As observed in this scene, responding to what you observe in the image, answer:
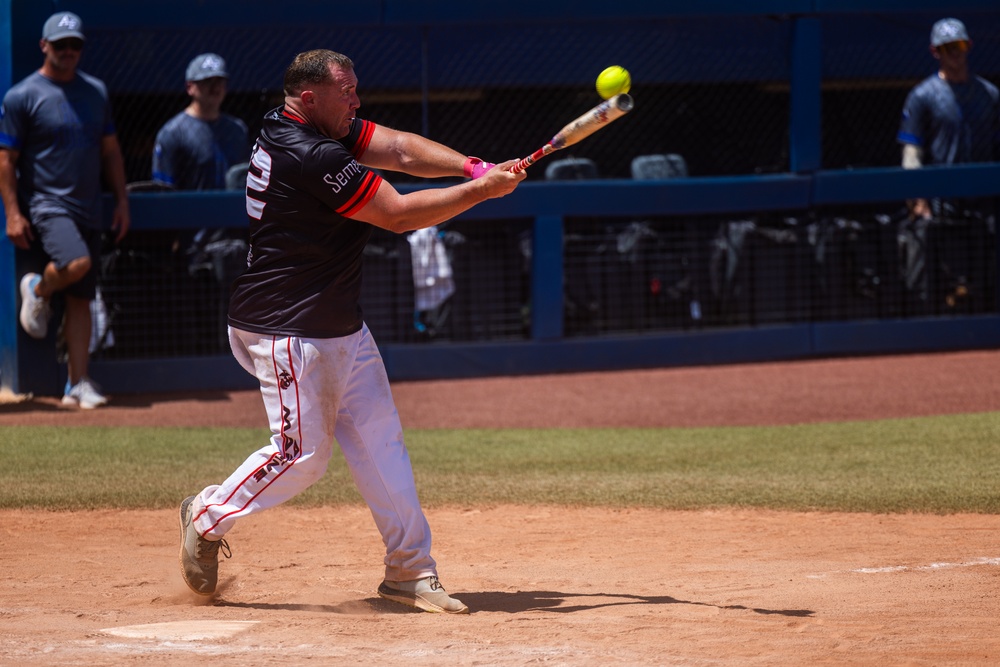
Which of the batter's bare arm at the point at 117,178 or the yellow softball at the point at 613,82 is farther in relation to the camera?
the batter's bare arm at the point at 117,178

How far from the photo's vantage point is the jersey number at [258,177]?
4199mm

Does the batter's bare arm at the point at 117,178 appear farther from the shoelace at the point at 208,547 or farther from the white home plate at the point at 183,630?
the white home plate at the point at 183,630

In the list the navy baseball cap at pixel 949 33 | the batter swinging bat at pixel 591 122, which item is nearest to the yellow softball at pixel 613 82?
the batter swinging bat at pixel 591 122

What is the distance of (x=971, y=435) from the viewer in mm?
7570

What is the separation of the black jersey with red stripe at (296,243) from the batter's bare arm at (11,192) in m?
4.88

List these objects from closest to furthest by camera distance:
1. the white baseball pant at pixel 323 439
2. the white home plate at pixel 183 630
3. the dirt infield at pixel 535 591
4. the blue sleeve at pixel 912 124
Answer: the dirt infield at pixel 535 591 < the white home plate at pixel 183 630 < the white baseball pant at pixel 323 439 < the blue sleeve at pixel 912 124

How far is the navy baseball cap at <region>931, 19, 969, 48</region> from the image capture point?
406 inches

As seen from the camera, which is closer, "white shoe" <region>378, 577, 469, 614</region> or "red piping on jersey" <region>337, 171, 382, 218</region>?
"red piping on jersey" <region>337, 171, 382, 218</region>

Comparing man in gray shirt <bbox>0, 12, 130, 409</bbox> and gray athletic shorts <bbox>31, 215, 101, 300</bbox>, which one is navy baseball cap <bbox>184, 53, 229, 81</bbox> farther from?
gray athletic shorts <bbox>31, 215, 101, 300</bbox>

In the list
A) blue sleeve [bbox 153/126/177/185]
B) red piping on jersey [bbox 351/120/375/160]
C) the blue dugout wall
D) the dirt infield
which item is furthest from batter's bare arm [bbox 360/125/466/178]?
blue sleeve [bbox 153/126/177/185]

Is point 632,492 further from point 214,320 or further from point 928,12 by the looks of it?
point 928,12

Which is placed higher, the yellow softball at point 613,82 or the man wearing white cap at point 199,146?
the man wearing white cap at point 199,146

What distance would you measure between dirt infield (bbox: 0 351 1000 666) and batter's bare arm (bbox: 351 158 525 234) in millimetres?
1348

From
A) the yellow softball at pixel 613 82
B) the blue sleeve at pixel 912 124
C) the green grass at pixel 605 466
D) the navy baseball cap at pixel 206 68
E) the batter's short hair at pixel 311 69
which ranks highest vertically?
the navy baseball cap at pixel 206 68
